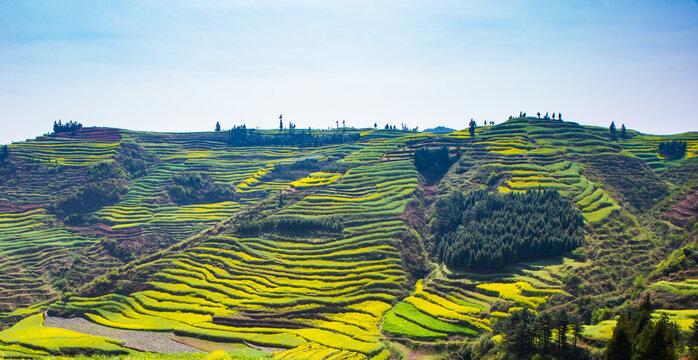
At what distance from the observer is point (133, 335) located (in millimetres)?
65625

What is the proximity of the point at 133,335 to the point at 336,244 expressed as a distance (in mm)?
37722

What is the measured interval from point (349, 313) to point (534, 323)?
2977 centimetres

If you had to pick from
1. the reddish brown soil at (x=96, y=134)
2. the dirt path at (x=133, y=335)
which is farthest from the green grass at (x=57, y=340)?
the reddish brown soil at (x=96, y=134)

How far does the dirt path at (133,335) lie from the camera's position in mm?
61344

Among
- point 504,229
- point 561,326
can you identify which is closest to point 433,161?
point 504,229

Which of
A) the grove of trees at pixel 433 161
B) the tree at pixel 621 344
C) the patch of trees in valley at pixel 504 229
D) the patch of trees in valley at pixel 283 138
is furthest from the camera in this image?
the patch of trees in valley at pixel 283 138

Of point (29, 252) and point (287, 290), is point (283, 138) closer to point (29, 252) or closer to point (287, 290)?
point (29, 252)

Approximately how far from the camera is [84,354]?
60375 mm

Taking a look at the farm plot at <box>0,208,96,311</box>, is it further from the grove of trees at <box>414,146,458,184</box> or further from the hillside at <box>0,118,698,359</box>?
the grove of trees at <box>414,146,458,184</box>

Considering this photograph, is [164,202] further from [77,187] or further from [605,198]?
[605,198]

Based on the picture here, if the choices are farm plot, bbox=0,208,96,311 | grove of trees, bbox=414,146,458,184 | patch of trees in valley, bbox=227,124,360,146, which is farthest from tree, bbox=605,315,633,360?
patch of trees in valley, bbox=227,124,360,146

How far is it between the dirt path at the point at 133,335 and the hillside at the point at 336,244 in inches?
20.9

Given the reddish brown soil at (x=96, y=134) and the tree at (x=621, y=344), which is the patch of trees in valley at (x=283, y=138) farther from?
the tree at (x=621, y=344)

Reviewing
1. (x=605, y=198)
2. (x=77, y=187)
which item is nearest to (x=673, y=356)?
(x=605, y=198)
